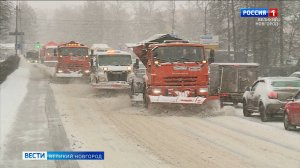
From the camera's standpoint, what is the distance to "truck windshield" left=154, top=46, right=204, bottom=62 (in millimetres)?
23312

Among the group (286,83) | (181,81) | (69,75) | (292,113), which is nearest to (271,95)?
(286,83)

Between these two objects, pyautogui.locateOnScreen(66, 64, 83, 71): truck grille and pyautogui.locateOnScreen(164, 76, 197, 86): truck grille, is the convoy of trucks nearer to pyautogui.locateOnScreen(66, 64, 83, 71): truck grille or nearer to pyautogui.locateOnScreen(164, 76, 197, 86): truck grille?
pyautogui.locateOnScreen(164, 76, 197, 86): truck grille

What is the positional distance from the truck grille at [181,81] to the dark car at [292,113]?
5.36 metres

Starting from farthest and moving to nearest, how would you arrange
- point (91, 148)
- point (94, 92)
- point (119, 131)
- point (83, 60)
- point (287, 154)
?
point (83, 60)
point (94, 92)
point (119, 131)
point (91, 148)
point (287, 154)

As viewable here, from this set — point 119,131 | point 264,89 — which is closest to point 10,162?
point 119,131

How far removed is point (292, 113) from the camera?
1758 centimetres

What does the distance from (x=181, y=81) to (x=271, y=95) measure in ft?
13.6

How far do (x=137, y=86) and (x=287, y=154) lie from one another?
565 inches

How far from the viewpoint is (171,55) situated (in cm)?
2344

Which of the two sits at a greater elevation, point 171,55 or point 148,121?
point 171,55

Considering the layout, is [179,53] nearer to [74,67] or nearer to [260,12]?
[74,67]

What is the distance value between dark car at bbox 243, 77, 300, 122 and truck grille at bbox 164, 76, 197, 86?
237 cm

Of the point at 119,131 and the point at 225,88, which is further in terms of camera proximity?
the point at 225,88

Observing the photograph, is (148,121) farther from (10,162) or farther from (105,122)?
(10,162)
